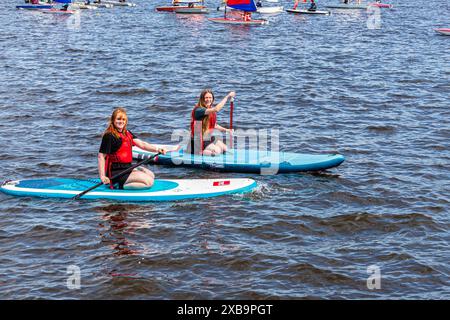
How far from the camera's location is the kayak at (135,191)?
12.6m

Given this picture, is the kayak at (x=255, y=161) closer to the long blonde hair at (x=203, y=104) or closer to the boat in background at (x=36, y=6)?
the long blonde hair at (x=203, y=104)

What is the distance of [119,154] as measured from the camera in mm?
12156

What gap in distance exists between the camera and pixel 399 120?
771 inches

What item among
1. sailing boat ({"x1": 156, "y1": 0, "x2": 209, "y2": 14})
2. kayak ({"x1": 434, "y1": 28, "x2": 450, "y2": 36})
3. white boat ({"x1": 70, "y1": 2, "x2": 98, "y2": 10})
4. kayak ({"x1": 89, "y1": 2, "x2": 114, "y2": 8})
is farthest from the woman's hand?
kayak ({"x1": 89, "y1": 2, "x2": 114, "y2": 8})

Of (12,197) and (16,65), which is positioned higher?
(16,65)

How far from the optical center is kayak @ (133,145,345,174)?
14.2 meters

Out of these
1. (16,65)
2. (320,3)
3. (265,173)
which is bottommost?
(265,173)

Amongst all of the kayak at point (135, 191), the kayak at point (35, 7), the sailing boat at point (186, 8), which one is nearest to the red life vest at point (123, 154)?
the kayak at point (135, 191)

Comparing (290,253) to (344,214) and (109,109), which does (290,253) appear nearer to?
(344,214)

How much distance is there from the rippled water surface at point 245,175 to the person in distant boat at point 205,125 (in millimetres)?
601

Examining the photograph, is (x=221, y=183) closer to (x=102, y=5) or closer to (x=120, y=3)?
(x=102, y=5)

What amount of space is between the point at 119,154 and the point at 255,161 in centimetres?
347
